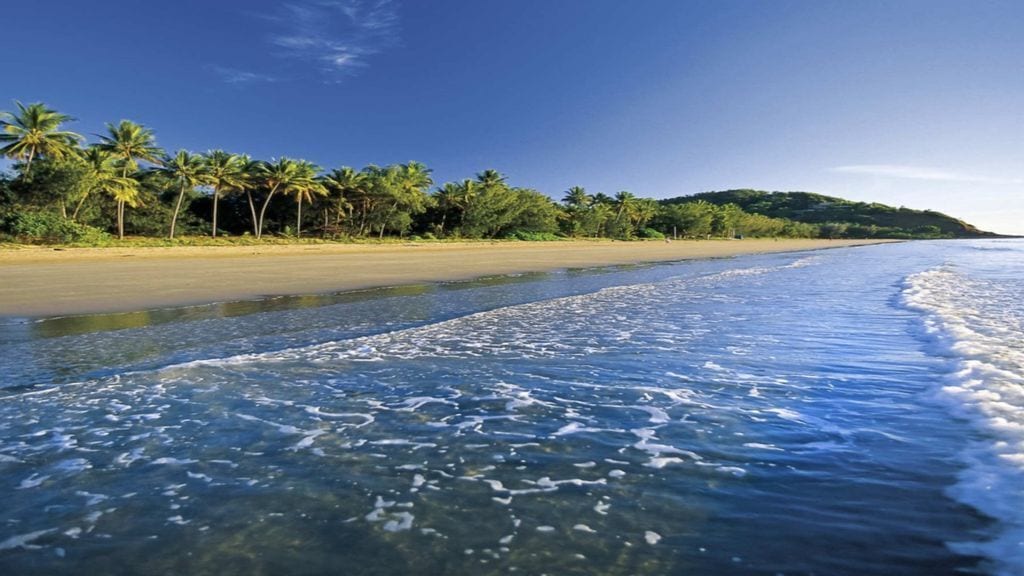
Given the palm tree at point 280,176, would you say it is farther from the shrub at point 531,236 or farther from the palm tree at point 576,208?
the palm tree at point 576,208

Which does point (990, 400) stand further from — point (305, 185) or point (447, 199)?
point (447, 199)

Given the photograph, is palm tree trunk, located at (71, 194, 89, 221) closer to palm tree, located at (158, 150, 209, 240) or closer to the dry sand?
palm tree, located at (158, 150, 209, 240)

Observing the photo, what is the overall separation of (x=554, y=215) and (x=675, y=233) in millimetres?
37836

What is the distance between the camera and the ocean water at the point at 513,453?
2.76m

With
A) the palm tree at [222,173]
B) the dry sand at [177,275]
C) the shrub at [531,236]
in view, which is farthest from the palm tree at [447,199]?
the dry sand at [177,275]

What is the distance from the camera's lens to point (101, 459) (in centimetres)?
400

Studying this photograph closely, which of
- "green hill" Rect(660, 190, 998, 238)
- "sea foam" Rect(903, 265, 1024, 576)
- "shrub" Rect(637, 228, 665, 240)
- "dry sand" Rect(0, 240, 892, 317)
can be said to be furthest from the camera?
"green hill" Rect(660, 190, 998, 238)

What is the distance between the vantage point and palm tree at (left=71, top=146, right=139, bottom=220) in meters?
36.6

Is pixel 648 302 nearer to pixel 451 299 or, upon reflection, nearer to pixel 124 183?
pixel 451 299

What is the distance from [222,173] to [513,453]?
47640 mm

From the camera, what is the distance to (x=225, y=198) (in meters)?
52.0

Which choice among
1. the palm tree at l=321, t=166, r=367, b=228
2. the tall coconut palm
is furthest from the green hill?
the tall coconut palm

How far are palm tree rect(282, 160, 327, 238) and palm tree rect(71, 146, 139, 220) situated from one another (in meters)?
11.9

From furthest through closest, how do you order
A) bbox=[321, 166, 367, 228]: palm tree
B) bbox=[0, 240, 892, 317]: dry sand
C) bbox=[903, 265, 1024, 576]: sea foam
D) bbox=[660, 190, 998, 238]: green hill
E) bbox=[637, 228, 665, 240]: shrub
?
1. bbox=[660, 190, 998, 238]: green hill
2. bbox=[637, 228, 665, 240]: shrub
3. bbox=[321, 166, 367, 228]: palm tree
4. bbox=[0, 240, 892, 317]: dry sand
5. bbox=[903, 265, 1024, 576]: sea foam
